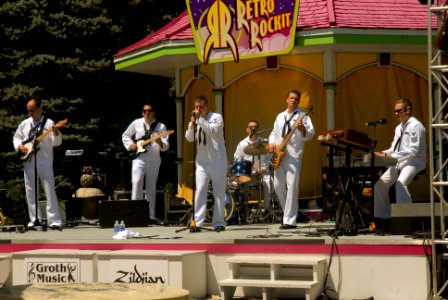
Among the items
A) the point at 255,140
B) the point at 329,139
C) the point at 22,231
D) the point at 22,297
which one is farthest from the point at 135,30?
the point at 22,297

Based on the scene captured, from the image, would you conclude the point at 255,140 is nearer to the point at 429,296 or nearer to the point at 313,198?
the point at 313,198

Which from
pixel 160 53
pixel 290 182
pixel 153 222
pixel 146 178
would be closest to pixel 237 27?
pixel 160 53

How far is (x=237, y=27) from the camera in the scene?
1692 centimetres

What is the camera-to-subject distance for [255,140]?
16.5 meters

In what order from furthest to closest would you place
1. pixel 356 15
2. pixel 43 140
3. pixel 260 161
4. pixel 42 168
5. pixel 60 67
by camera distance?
pixel 60 67
pixel 356 15
pixel 260 161
pixel 42 168
pixel 43 140

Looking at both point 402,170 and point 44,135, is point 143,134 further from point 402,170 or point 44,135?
point 402,170

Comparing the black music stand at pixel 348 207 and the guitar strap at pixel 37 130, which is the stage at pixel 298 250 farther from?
the guitar strap at pixel 37 130

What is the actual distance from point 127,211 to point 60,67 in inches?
489

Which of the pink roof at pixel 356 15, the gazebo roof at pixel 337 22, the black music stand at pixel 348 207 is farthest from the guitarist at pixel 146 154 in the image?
the black music stand at pixel 348 207

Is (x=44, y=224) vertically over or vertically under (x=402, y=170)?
under

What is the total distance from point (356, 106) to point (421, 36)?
64.1 inches

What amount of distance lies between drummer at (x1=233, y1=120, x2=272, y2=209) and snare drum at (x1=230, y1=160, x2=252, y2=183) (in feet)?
0.59

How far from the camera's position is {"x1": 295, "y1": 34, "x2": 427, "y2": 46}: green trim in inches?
627

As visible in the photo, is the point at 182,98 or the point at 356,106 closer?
the point at 356,106
